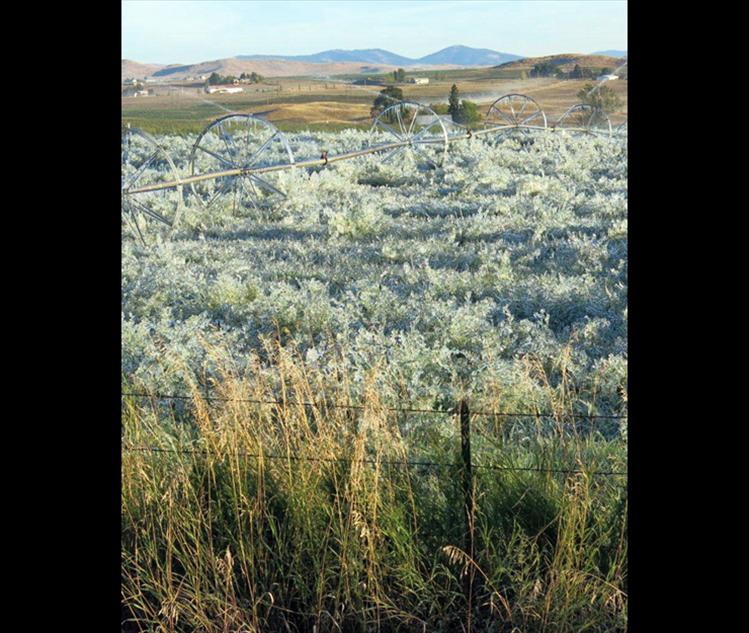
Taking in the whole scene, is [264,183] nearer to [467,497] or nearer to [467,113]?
[467,497]

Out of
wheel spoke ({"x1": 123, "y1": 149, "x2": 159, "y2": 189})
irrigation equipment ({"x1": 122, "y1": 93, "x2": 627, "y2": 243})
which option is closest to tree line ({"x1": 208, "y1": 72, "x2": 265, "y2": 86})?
irrigation equipment ({"x1": 122, "y1": 93, "x2": 627, "y2": 243})

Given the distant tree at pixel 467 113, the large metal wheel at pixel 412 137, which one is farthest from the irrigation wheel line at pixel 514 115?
the large metal wheel at pixel 412 137

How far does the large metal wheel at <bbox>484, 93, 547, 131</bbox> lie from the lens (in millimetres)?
20984

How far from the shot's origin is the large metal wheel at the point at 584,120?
21172 millimetres

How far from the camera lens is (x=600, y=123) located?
22.4m

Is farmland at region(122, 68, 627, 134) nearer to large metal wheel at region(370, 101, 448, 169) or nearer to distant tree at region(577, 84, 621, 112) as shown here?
distant tree at region(577, 84, 621, 112)

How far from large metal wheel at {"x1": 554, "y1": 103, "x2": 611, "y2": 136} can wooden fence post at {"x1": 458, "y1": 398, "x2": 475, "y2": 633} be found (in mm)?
18528

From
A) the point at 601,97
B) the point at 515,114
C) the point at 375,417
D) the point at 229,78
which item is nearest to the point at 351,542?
the point at 375,417

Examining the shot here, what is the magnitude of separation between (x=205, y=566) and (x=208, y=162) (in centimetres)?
1512

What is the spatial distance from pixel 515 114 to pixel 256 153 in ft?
31.0

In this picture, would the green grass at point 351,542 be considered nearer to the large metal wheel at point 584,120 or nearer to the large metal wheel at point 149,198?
the large metal wheel at point 149,198
